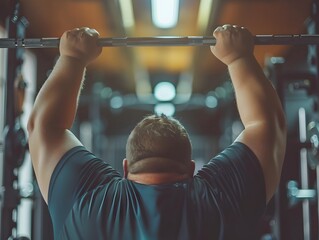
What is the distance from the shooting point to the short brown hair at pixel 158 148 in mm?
1538

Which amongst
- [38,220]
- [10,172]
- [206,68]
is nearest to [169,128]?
[10,172]

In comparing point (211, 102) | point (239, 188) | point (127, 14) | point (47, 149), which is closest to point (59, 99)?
point (47, 149)

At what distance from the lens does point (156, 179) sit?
1.53 m

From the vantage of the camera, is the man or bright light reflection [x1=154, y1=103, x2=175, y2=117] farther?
bright light reflection [x1=154, y1=103, x2=175, y2=117]

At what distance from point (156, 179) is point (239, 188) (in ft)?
0.73


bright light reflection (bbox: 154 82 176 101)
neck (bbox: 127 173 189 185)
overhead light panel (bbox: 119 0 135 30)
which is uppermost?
overhead light panel (bbox: 119 0 135 30)

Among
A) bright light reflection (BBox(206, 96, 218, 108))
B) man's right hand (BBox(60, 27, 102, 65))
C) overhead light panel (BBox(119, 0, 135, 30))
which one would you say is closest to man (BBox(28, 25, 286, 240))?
man's right hand (BBox(60, 27, 102, 65))

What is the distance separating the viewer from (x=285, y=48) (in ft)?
23.7

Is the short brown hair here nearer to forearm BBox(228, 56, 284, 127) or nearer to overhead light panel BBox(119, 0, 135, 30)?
forearm BBox(228, 56, 284, 127)

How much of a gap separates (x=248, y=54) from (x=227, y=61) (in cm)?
7

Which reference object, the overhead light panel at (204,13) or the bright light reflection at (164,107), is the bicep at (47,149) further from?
the bright light reflection at (164,107)

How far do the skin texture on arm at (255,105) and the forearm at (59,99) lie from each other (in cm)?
46

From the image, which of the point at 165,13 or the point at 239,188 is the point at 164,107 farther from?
the point at 239,188

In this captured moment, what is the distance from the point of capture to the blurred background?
2936mm
